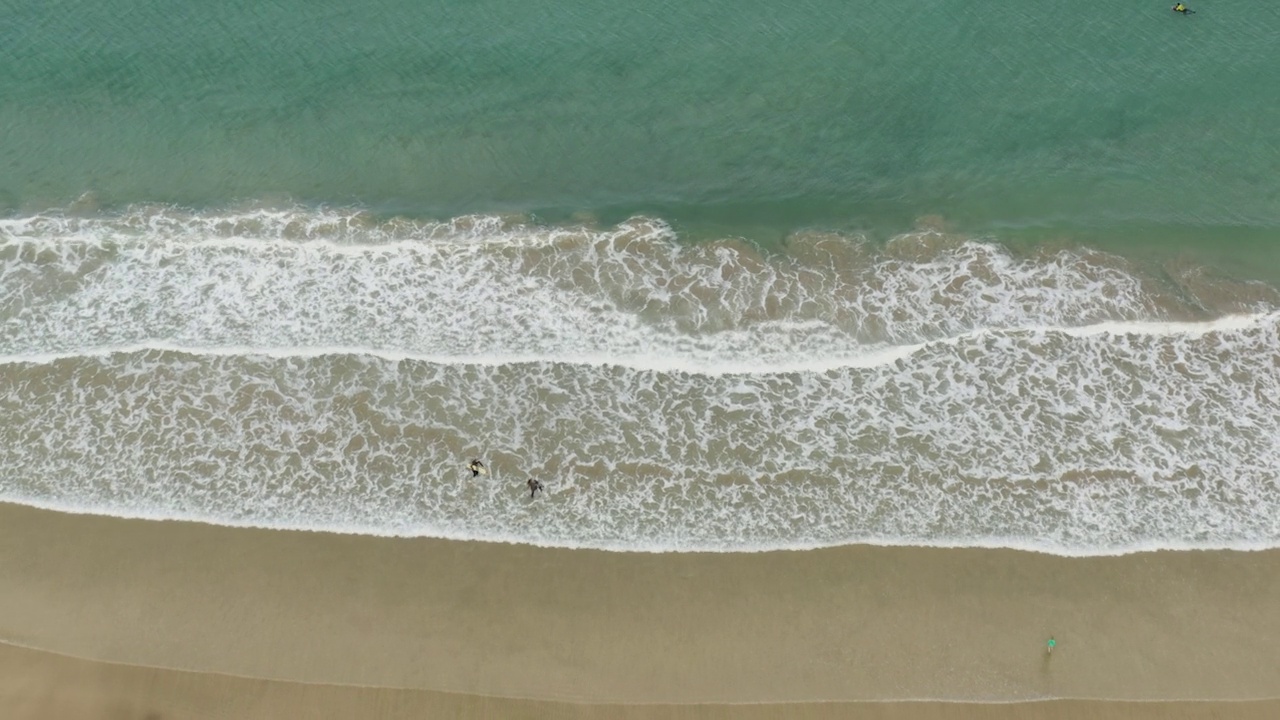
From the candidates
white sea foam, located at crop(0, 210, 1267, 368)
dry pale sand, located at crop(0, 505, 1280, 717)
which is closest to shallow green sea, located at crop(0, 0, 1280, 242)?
white sea foam, located at crop(0, 210, 1267, 368)

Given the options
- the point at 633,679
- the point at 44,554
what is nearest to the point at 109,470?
the point at 44,554

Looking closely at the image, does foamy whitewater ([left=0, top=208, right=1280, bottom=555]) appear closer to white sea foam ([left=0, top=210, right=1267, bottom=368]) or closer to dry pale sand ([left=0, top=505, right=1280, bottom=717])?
white sea foam ([left=0, top=210, right=1267, bottom=368])

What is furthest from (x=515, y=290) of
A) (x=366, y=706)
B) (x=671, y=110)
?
(x=366, y=706)

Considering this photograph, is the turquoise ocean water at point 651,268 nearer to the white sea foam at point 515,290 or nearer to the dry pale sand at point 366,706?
the white sea foam at point 515,290

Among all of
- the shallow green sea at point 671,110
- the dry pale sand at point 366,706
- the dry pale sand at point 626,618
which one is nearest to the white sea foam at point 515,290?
the shallow green sea at point 671,110

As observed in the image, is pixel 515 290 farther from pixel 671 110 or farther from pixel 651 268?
pixel 671 110

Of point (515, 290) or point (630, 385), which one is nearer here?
point (630, 385)
